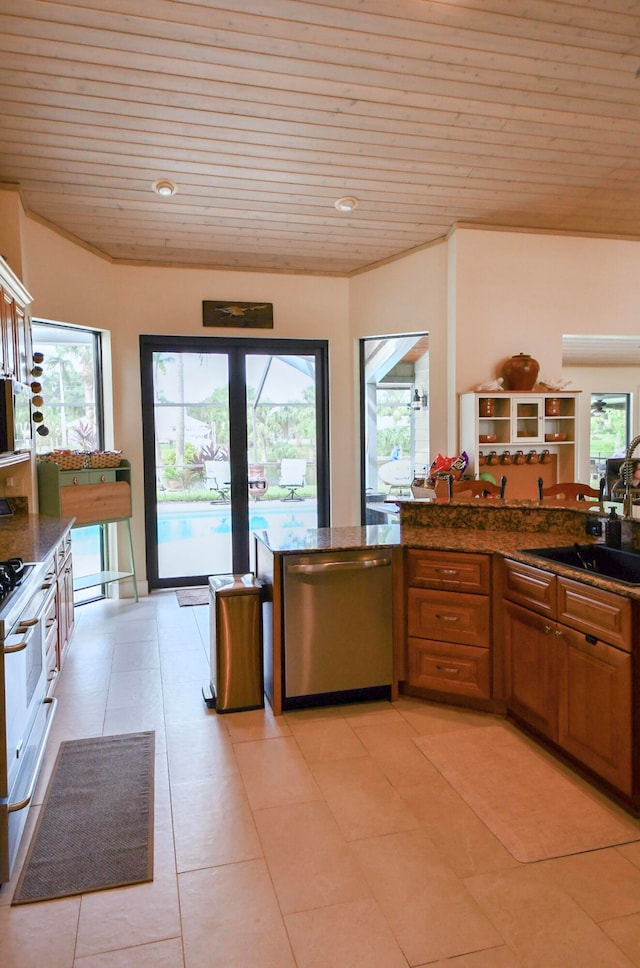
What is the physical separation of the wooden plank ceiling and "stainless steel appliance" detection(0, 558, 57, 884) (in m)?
2.51

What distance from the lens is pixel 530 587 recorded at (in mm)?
2883

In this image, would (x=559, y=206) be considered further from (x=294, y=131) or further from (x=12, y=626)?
(x=12, y=626)

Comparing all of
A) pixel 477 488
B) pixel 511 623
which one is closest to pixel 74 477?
pixel 477 488

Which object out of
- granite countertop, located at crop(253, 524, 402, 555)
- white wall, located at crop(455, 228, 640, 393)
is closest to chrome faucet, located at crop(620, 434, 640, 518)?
granite countertop, located at crop(253, 524, 402, 555)

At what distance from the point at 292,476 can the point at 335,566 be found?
3.23 meters

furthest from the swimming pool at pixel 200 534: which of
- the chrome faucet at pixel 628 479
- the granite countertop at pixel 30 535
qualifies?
the chrome faucet at pixel 628 479

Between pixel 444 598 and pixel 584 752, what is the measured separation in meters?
0.95

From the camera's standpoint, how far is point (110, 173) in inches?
170

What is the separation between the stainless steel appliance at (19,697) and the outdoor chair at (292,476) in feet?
11.9

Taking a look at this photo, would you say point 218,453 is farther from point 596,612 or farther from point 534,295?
point 596,612

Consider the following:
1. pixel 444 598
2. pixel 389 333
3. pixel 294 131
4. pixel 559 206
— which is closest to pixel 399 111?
pixel 294 131

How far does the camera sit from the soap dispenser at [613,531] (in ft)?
9.73

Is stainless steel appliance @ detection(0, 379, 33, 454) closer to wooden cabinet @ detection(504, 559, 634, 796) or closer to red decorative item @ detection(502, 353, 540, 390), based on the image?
wooden cabinet @ detection(504, 559, 634, 796)

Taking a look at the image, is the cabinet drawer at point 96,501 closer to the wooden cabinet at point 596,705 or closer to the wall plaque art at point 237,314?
the wall plaque art at point 237,314
